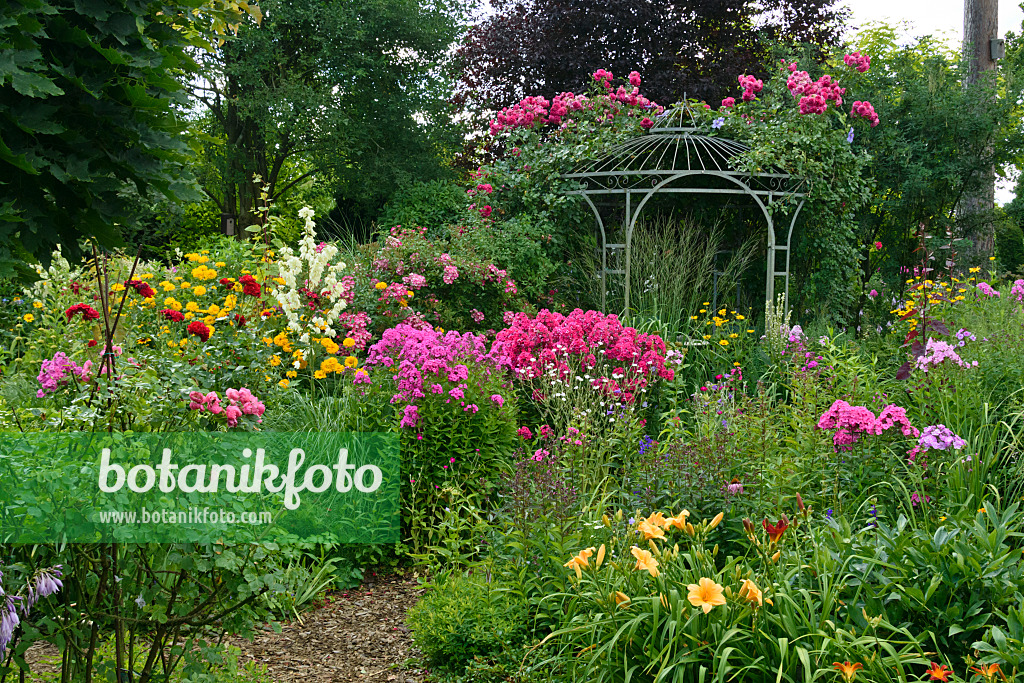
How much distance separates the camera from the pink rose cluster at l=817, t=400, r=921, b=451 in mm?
3377

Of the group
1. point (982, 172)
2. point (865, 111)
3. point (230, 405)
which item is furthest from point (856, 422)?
point (982, 172)

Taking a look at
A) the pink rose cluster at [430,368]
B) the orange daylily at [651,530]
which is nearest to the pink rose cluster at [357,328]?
the pink rose cluster at [430,368]

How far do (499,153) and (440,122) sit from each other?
2.77m

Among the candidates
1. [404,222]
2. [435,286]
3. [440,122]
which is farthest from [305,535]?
[440,122]

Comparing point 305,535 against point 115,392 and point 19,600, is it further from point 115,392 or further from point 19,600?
point 19,600

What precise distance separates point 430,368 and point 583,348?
1.10 m

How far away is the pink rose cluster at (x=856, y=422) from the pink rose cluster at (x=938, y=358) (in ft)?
2.75

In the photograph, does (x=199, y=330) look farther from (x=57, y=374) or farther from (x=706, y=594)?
(x=706, y=594)

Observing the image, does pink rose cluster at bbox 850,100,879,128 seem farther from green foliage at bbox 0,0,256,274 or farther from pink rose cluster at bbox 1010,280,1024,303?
green foliage at bbox 0,0,256,274

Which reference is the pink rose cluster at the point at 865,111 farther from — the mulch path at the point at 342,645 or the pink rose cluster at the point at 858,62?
the mulch path at the point at 342,645

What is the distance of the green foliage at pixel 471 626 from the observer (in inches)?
118

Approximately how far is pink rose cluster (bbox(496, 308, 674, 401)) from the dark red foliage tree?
9.22 m

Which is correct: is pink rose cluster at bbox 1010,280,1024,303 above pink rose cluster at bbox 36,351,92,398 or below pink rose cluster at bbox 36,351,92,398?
above

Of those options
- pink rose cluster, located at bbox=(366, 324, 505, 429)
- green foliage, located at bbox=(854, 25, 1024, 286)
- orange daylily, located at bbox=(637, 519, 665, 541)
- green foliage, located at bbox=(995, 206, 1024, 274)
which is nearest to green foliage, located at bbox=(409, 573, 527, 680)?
orange daylily, located at bbox=(637, 519, 665, 541)
